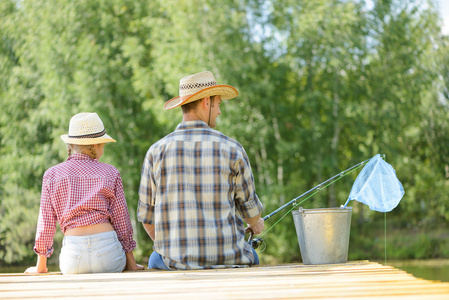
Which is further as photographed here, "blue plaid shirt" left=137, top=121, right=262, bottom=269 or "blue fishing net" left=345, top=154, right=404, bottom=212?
"blue fishing net" left=345, top=154, right=404, bottom=212

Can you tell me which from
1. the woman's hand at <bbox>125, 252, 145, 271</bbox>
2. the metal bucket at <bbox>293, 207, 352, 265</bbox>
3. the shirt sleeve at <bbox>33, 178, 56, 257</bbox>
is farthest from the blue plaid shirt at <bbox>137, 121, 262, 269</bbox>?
the shirt sleeve at <bbox>33, 178, 56, 257</bbox>

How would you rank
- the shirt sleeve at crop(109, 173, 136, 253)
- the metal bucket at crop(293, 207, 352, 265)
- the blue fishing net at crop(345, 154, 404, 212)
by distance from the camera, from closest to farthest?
1. the metal bucket at crop(293, 207, 352, 265)
2. the shirt sleeve at crop(109, 173, 136, 253)
3. the blue fishing net at crop(345, 154, 404, 212)

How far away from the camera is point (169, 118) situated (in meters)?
13.5

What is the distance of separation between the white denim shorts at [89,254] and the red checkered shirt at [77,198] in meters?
0.08

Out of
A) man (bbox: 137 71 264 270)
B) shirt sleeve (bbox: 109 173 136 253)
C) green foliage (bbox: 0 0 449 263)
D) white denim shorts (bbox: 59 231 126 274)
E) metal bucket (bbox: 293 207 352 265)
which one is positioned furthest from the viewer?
green foliage (bbox: 0 0 449 263)

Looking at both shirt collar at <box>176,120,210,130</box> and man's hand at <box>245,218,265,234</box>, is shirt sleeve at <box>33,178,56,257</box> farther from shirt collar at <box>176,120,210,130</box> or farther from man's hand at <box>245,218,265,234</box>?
man's hand at <box>245,218,265,234</box>

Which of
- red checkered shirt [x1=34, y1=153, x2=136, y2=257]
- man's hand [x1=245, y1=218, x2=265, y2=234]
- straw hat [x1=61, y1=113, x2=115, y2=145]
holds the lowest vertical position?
man's hand [x1=245, y1=218, x2=265, y2=234]

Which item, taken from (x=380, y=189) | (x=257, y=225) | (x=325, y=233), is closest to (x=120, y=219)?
(x=257, y=225)

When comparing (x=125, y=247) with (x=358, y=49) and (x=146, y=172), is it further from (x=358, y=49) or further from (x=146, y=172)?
(x=358, y=49)

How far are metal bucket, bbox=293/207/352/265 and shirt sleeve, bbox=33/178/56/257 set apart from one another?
1203 millimetres

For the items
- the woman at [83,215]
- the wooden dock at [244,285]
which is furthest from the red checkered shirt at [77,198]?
the wooden dock at [244,285]

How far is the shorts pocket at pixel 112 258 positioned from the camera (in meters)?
3.14

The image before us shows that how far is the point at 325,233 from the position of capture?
2.99 meters

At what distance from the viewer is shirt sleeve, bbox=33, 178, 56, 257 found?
3.17m
